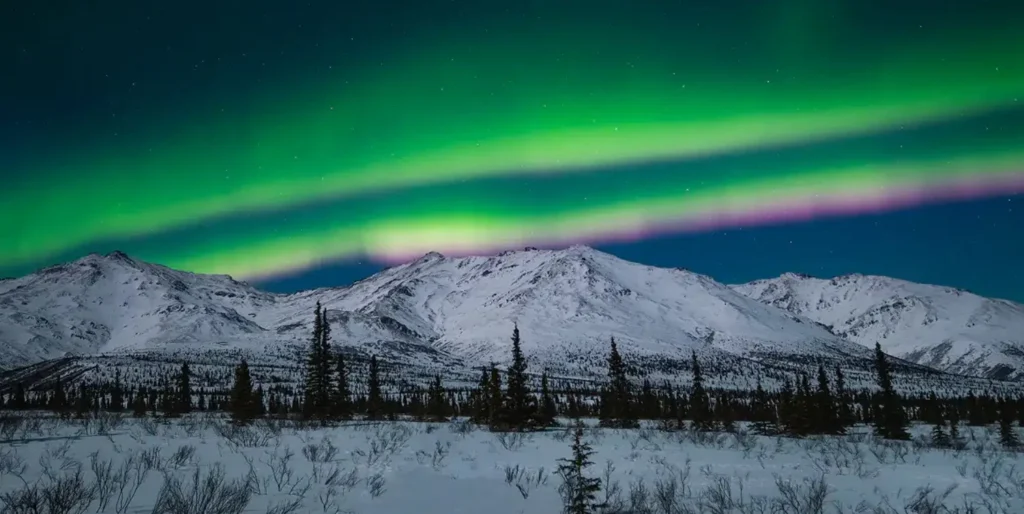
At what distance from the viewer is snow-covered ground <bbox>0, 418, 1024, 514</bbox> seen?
9500 mm

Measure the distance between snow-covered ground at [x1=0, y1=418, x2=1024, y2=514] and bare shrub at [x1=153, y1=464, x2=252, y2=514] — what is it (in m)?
0.04

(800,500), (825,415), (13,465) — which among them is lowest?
(825,415)

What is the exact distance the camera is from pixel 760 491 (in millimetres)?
11602

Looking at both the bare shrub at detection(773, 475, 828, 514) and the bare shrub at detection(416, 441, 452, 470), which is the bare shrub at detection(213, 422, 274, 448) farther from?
the bare shrub at detection(773, 475, 828, 514)

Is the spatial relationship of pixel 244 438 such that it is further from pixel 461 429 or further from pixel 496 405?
pixel 496 405

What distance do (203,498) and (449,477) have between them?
201 inches

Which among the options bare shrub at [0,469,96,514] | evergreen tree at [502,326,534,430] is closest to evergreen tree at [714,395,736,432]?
evergreen tree at [502,326,534,430]

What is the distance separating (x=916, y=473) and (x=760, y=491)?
539 centimetres

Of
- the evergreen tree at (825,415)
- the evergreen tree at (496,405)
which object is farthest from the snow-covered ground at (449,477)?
the evergreen tree at (825,415)

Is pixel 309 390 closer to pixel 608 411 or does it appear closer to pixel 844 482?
pixel 608 411

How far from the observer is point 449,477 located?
40.1 ft

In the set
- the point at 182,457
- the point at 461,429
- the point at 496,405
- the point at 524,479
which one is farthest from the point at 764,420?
the point at 182,457

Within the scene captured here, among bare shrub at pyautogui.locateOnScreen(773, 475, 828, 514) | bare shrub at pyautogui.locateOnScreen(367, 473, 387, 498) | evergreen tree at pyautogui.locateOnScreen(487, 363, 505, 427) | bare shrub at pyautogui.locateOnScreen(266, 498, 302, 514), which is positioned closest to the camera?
bare shrub at pyautogui.locateOnScreen(266, 498, 302, 514)

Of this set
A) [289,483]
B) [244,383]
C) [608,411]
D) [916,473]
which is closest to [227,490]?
[289,483]
